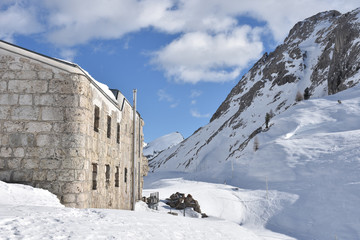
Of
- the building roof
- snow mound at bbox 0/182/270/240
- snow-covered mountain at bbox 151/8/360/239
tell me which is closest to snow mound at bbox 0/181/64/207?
snow mound at bbox 0/182/270/240

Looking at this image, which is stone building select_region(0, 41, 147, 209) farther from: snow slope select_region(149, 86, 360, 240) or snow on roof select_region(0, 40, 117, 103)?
snow slope select_region(149, 86, 360, 240)

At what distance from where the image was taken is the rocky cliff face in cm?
5230

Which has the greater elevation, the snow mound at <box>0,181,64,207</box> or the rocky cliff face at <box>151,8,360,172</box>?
the rocky cliff face at <box>151,8,360,172</box>

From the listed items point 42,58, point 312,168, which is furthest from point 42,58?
point 312,168

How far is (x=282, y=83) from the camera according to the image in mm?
79750

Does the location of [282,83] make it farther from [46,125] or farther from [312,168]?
[46,125]

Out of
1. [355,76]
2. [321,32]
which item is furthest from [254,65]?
[355,76]

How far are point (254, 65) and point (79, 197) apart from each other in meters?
112

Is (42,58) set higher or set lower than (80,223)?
higher

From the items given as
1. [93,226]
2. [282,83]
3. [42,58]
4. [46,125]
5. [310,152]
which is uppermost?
[282,83]

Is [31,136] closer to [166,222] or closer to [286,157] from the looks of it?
[166,222]

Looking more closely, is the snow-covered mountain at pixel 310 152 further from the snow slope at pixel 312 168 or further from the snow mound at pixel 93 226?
the snow mound at pixel 93 226

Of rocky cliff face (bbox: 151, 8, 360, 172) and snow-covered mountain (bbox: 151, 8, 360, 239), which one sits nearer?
snow-covered mountain (bbox: 151, 8, 360, 239)

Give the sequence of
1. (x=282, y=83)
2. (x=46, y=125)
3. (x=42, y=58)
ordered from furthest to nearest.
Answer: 1. (x=282, y=83)
2. (x=42, y=58)
3. (x=46, y=125)
